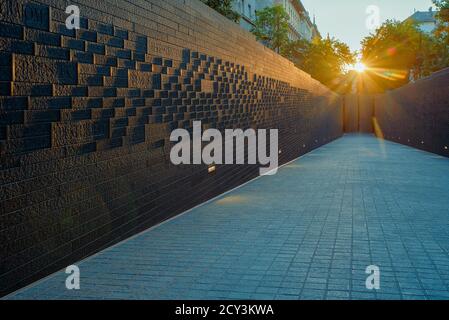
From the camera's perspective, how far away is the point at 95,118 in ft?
18.0

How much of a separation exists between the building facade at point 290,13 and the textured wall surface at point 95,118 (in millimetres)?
34958

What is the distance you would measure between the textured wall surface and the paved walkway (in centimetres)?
33

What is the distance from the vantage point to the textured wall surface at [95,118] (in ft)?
13.9

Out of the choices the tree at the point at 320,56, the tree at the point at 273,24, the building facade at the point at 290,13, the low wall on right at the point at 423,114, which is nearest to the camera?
the low wall on right at the point at 423,114

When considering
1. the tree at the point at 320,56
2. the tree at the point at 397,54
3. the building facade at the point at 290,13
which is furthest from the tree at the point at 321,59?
the building facade at the point at 290,13

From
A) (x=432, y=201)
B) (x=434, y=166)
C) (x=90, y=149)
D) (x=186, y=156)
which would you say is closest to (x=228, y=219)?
(x=186, y=156)

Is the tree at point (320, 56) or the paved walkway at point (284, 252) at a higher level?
the tree at point (320, 56)

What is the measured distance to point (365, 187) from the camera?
1079 centimetres

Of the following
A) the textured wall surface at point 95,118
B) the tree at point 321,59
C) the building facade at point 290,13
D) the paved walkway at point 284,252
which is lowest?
the paved walkway at point 284,252

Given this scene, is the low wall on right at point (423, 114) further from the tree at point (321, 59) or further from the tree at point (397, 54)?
the tree at point (397, 54)

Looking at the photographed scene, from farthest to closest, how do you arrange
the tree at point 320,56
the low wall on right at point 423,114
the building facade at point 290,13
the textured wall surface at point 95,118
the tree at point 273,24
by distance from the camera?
the tree at point 320,56
the building facade at point 290,13
the tree at point 273,24
the low wall on right at point 423,114
the textured wall surface at point 95,118

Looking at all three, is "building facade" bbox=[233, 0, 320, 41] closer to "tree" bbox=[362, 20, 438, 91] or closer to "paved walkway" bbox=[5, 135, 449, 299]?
"tree" bbox=[362, 20, 438, 91]

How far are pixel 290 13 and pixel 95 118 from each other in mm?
67845

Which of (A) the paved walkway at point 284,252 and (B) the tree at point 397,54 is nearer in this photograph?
(A) the paved walkway at point 284,252
